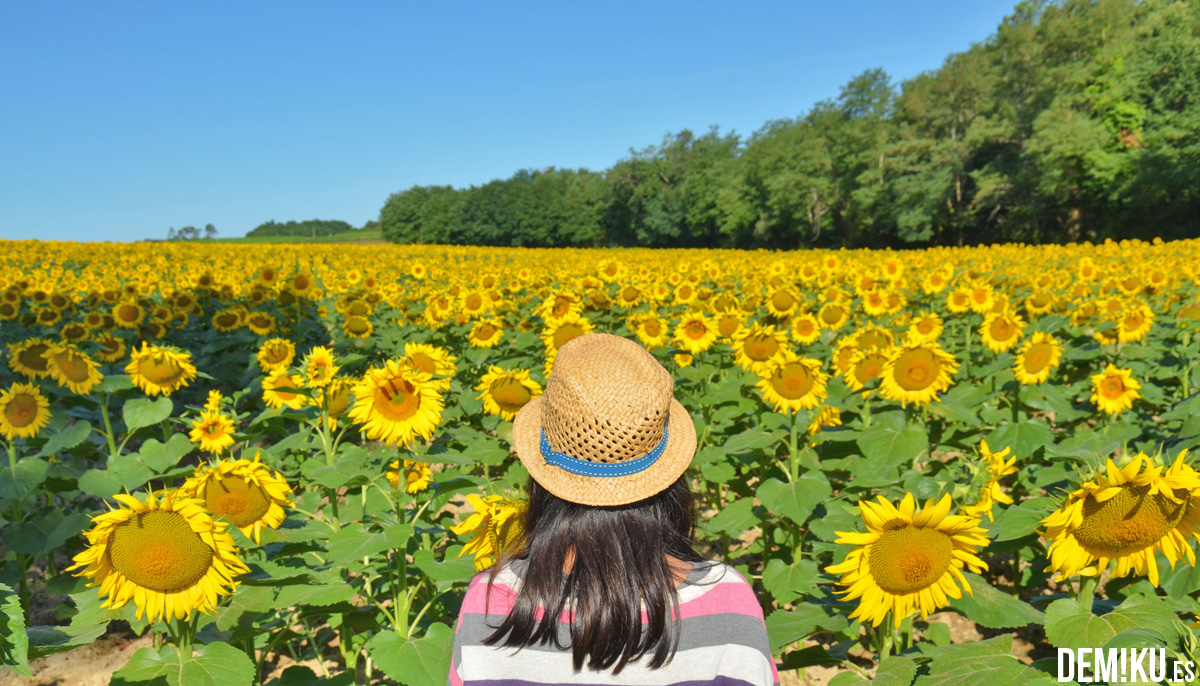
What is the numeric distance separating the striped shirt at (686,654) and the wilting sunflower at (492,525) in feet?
1.83

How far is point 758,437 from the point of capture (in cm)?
335

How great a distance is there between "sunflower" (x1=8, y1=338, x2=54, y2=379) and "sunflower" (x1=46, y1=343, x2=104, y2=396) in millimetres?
447

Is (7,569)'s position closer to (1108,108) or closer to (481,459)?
(481,459)

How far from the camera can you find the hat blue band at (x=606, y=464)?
143 cm

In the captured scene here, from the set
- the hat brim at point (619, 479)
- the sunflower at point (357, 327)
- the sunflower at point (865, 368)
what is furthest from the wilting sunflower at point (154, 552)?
the sunflower at point (357, 327)

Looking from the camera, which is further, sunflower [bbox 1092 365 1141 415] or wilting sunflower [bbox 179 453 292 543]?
sunflower [bbox 1092 365 1141 415]

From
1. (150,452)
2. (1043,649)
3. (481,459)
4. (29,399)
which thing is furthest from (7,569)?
(1043,649)

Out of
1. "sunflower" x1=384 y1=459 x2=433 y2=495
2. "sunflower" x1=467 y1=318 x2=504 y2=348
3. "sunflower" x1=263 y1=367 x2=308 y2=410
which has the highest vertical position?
"sunflower" x1=467 y1=318 x2=504 y2=348

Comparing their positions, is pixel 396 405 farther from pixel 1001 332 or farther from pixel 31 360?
pixel 1001 332

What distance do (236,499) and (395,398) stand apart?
694mm

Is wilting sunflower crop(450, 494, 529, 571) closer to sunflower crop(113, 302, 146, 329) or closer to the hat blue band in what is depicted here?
the hat blue band

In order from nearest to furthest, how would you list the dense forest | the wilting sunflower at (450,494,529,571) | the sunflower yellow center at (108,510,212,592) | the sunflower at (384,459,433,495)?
the sunflower yellow center at (108,510,212,592) → the wilting sunflower at (450,494,529,571) → the sunflower at (384,459,433,495) → the dense forest

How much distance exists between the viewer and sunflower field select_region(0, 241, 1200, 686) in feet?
5.65

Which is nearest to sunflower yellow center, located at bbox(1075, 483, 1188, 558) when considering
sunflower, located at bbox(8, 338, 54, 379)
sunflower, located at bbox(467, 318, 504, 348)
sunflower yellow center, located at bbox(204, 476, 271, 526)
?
sunflower yellow center, located at bbox(204, 476, 271, 526)
